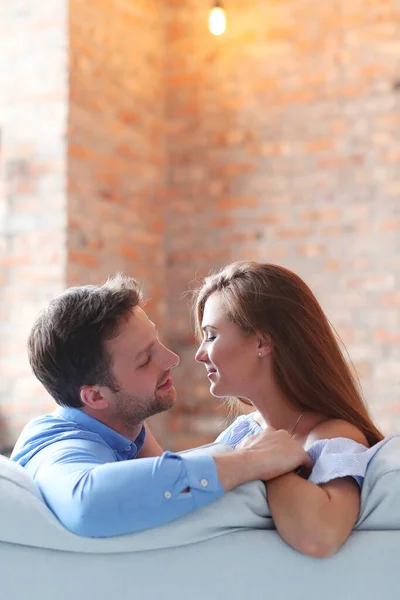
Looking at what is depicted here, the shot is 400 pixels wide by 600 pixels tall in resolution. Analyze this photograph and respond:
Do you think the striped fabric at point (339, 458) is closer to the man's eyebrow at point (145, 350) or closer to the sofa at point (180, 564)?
the sofa at point (180, 564)

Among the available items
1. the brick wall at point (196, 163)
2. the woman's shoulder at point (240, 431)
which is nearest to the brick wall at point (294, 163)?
the brick wall at point (196, 163)

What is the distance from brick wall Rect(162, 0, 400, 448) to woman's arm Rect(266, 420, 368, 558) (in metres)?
2.87

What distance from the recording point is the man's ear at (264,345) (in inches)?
80.5

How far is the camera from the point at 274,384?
6.77 feet

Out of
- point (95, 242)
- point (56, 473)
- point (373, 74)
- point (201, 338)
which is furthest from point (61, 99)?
point (56, 473)

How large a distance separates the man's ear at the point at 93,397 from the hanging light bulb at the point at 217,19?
128 inches

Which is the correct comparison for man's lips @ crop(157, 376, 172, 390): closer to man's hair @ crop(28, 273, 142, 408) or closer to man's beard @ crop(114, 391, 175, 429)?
man's beard @ crop(114, 391, 175, 429)

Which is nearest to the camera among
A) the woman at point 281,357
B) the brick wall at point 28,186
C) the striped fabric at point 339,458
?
the striped fabric at point 339,458

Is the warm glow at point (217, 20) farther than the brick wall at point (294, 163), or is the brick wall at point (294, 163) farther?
the warm glow at point (217, 20)

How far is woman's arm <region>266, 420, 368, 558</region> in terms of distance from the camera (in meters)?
1.53

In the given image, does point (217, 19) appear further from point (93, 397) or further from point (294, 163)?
point (93, 397)

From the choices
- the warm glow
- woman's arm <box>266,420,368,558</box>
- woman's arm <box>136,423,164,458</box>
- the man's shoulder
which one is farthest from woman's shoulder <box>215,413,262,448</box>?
the warm glow

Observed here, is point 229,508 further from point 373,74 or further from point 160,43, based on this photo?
point 160,43

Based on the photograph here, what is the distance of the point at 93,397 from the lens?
6.72 feet
